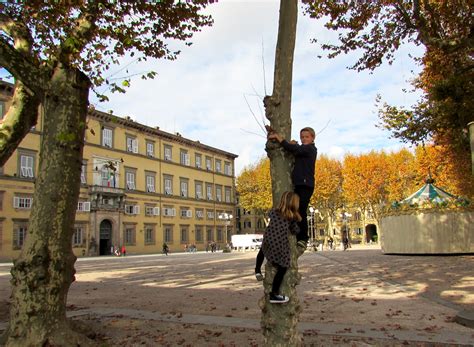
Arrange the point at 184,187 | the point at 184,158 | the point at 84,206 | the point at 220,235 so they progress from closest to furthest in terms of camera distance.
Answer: the point at 84,206 → the point at 184,187 → the point at 184,158 → the point at 220,235

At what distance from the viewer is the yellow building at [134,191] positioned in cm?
3972

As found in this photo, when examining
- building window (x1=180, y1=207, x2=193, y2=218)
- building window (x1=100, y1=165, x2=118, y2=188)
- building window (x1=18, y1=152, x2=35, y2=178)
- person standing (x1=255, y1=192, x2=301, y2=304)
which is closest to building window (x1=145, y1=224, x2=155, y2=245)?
building window (x1=180, y1=207, x2=193, y2=218)

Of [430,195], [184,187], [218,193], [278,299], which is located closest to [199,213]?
[184,187]

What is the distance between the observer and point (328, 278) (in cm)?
1416

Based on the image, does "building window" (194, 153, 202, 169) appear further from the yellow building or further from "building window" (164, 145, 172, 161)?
"building window" (164, 145, 172, 161)

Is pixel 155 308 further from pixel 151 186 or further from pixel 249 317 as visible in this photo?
pixel 151 186

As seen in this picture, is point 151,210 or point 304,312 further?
point 151,210

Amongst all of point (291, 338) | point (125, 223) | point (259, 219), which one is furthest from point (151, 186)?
point (291, 338)

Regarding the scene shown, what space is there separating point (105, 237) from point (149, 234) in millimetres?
7650

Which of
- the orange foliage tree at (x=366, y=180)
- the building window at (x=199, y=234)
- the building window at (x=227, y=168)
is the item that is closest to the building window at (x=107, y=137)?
the building window at (x=199, y=234)

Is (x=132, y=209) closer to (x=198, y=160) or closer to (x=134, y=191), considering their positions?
(x=134, y=191)

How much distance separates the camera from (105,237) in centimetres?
4822

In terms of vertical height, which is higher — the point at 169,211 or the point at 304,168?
the point at 169,211

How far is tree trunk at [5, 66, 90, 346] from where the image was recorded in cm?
546
